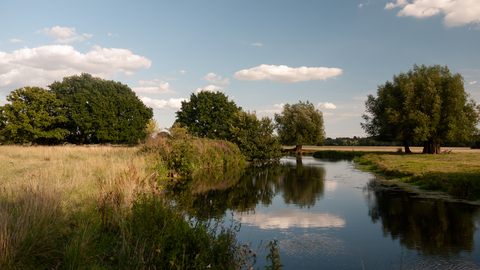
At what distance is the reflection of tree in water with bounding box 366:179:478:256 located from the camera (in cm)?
636

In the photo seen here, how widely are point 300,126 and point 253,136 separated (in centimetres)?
2430

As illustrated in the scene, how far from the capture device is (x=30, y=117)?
43.0m

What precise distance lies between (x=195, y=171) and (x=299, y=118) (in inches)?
1489

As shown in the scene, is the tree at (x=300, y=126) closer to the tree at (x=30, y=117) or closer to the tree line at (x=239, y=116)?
the tree line at (x=239, y=116)

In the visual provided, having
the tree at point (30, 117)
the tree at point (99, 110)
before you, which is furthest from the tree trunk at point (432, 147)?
the tree at point (30, 117)

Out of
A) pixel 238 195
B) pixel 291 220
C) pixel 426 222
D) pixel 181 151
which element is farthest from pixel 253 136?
pixel 426 222

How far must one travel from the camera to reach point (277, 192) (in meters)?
13.8

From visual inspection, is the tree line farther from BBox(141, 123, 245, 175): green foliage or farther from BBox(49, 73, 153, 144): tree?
BBox(141, 123, 245, 175): green foliage

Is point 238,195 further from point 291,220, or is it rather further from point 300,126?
point 300,126

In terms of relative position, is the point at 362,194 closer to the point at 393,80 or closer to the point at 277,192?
the point at 277,192

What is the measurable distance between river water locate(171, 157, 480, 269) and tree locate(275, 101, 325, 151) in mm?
40748

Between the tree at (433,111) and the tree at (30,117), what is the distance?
156ft

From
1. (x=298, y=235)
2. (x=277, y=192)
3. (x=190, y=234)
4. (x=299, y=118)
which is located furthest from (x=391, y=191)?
(x=299, y=118)

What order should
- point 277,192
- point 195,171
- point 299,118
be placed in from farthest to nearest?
point 299,118 → point 195,171 → point 277,192
